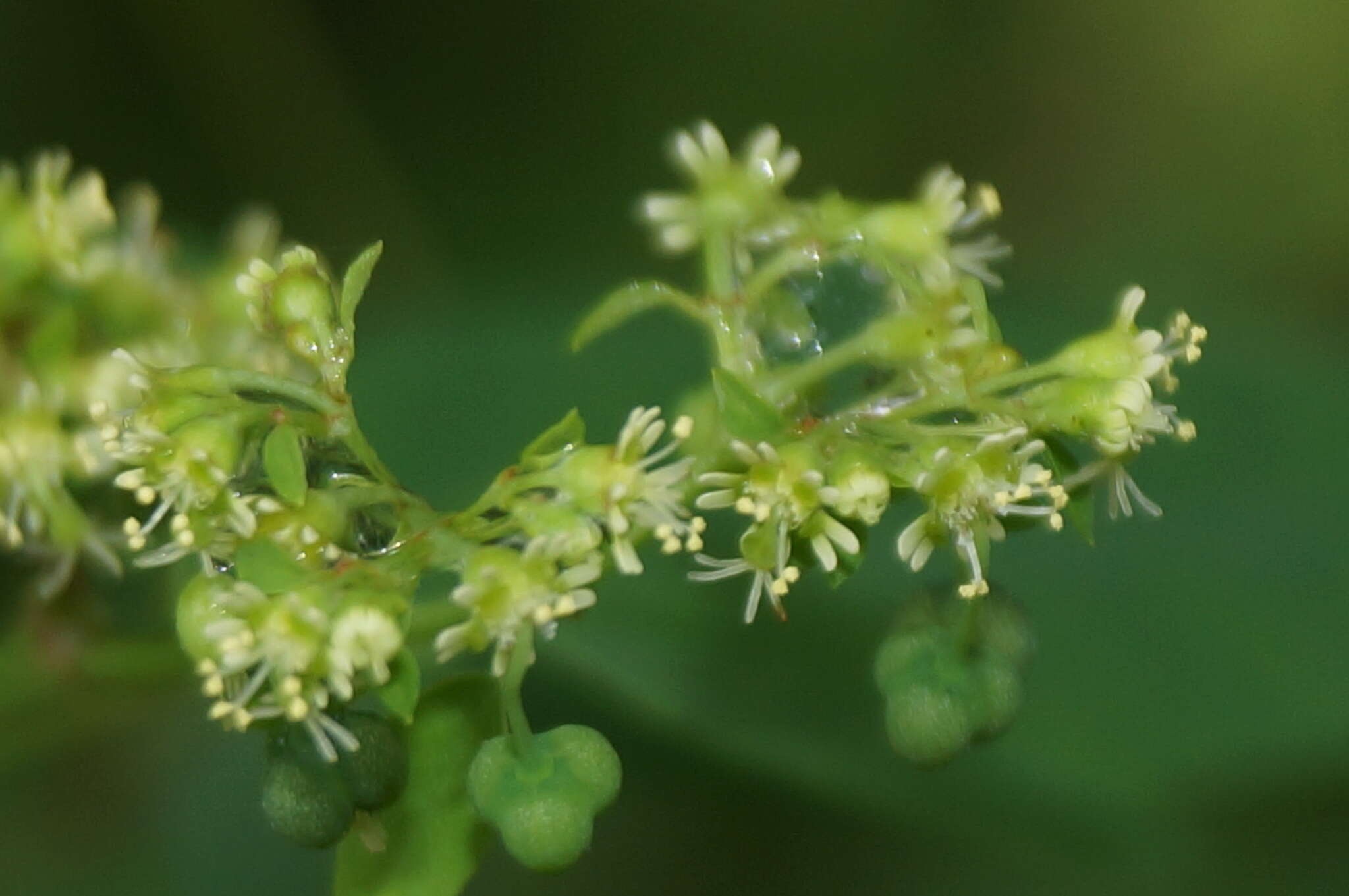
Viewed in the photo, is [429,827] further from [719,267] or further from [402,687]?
[719,267]

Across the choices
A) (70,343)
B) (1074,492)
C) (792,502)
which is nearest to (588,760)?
(792,502)

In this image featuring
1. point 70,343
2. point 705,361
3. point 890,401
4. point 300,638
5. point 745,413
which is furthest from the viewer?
point 705,361

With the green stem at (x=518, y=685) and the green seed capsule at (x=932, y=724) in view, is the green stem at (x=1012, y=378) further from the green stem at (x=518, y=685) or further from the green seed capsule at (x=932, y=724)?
the green stem at (x=518, y=685)

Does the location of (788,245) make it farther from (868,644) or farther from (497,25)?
(497,25)

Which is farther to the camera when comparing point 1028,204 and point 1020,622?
point 1028,204

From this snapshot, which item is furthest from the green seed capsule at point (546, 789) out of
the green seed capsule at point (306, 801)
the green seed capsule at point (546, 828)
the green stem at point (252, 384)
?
the green stem at point (252, 384)

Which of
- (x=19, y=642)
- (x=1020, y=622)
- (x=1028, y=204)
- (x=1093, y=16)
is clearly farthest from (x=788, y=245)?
(x=1093, y=16)

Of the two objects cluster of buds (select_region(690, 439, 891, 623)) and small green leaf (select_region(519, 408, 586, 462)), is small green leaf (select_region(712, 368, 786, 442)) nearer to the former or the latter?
cluster of buds (select_region(690, 439, 891, 623))
